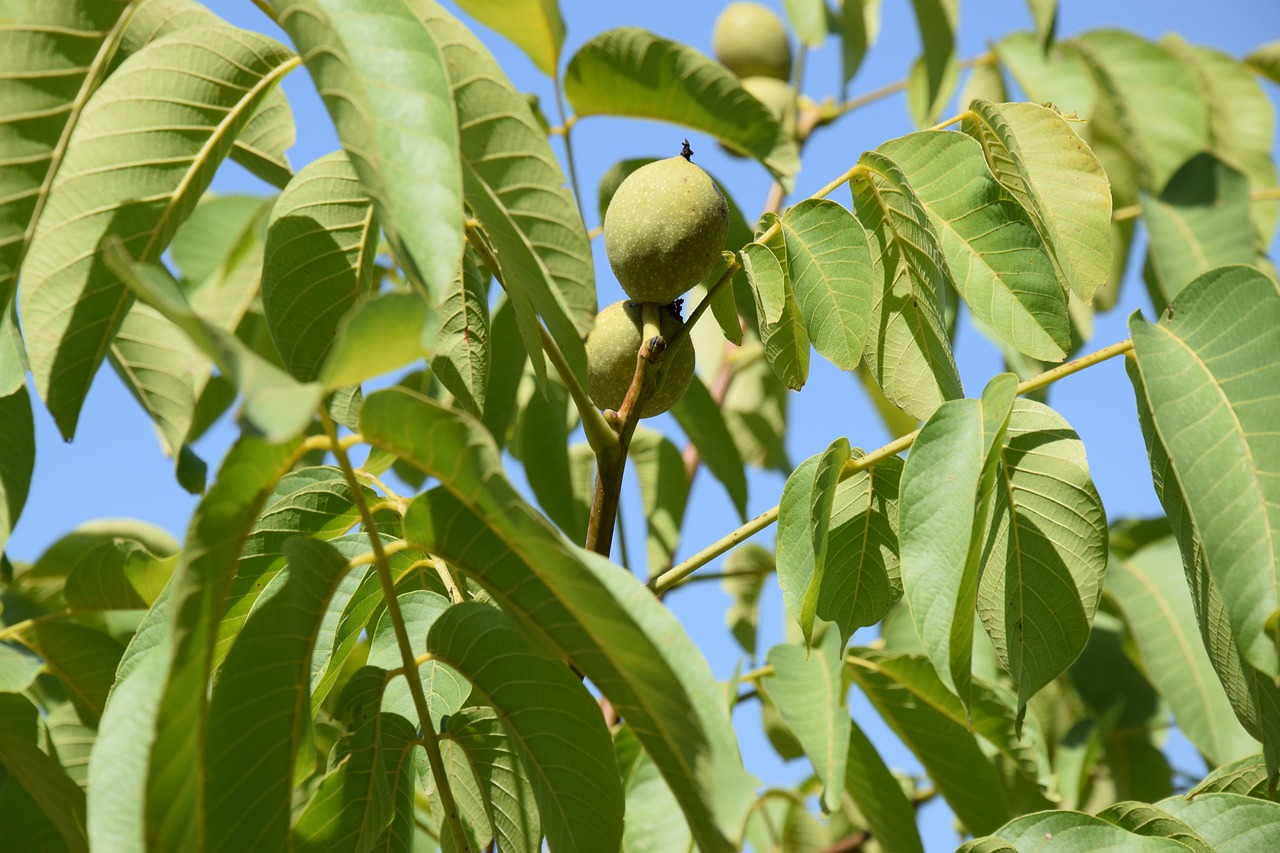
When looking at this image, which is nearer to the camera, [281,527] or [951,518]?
[951,518]

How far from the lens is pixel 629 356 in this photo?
122 cm

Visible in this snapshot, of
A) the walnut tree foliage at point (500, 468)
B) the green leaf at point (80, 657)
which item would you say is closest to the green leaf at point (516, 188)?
the walnut tree foliage at point (500, 468)

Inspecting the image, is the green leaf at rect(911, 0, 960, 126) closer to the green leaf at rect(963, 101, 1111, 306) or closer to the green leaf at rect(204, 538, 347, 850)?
the green leaf at rect(963, 101, 1111, 306)

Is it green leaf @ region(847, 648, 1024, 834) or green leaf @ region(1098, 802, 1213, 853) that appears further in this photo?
green leaf @ region(847, 648, 1024, 834)

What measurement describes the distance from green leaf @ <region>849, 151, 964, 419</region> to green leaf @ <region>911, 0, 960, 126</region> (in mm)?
1152

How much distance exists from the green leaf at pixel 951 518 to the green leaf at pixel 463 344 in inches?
16.2

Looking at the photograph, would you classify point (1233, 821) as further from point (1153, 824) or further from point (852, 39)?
point (852, 39)

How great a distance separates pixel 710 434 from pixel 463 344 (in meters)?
0.78

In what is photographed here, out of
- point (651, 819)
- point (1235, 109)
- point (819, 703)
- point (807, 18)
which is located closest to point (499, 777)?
point (651, 819)

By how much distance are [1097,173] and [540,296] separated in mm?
585

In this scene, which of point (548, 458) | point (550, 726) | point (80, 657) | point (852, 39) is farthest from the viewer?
point (852, 39)

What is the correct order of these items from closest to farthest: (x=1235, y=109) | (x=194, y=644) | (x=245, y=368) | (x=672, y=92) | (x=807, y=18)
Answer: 1. (x=245, y=368)
2. (x=194, y=644)
3. (x=672, y=92)
4. (x=807, y=18)
5. (x=1235, y=109)

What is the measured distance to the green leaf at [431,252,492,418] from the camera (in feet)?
3.67

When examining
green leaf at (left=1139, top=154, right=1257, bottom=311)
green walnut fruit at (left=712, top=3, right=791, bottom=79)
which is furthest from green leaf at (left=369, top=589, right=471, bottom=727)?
green walnut fruit at (left=712, top=3, right=791, bottom=79)
